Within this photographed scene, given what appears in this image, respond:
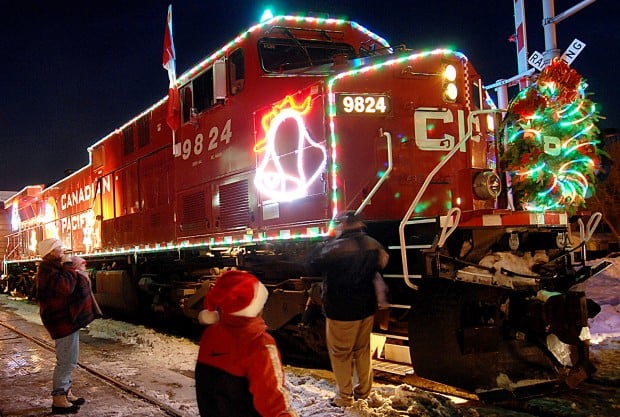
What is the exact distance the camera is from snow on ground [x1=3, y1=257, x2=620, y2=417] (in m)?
4.82

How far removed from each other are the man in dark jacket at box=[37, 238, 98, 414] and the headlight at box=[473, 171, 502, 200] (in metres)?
3.76

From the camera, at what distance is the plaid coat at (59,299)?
5.09m

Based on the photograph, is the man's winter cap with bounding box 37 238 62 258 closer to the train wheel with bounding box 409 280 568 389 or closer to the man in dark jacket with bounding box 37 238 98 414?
the man in dark jacket with bounding box 37 238 98 414

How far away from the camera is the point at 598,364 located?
6.32m

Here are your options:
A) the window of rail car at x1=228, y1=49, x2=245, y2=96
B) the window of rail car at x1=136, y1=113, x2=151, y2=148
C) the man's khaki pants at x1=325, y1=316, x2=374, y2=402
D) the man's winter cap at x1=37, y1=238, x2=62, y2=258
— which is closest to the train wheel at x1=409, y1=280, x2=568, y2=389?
the man's khaki pants at x1=325, y1=316, x2=374, y2=402

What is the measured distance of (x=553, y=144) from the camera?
6023 mm

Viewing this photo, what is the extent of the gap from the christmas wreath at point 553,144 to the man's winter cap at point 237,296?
4.43 metres

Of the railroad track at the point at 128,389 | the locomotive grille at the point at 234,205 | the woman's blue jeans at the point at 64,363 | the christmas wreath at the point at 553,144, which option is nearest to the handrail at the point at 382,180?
the christmas wreath at the point at 553,144

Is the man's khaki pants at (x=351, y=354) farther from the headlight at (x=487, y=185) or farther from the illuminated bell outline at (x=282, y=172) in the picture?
the headlight at (x=487, y=185)

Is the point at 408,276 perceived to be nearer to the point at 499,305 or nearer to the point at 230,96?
the point at 499,305

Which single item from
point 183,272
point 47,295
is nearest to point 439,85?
point 47,295

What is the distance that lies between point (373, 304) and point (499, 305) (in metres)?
1.12

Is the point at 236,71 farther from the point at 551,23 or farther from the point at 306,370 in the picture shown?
the point at 551,23

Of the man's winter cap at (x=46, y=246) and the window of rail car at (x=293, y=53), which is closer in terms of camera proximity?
the man's winter cap at (x=46, y=246)
